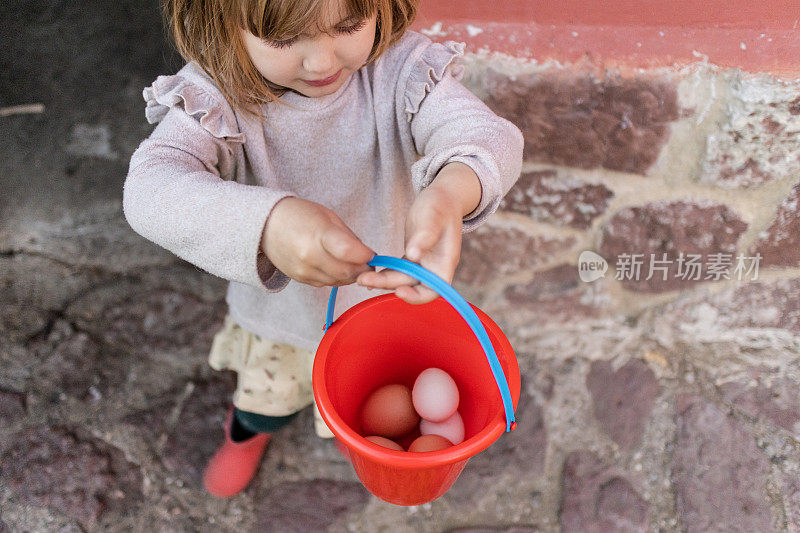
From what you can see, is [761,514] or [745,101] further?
[761,514]

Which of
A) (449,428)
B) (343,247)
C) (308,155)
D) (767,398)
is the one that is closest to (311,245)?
(343,247)

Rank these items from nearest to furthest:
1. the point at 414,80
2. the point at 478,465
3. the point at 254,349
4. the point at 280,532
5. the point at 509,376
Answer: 1. the point at 509,376
2. the point at 414,80
3. the point at 254,349
4. the point at 280,532
5. the point at 478,465

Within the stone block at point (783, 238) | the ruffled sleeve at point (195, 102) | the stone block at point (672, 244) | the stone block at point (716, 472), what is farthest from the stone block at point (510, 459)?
the ruffled sleeve at point (195, 102)

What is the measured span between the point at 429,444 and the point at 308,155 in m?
0.55

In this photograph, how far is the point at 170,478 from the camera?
1593mm

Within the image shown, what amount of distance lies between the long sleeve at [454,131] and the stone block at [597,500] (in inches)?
36.6

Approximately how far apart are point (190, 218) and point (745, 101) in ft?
3.66

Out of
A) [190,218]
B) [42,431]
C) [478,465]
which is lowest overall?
[42,431]

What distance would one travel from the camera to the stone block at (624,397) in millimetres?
1661

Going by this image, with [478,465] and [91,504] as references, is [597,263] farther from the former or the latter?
[91,504]

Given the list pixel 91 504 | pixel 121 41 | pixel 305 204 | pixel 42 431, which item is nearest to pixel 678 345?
pixel 305 204

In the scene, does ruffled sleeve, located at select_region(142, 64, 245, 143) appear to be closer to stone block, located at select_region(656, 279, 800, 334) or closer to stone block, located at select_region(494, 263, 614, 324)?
stone block, located at select_region(494, 263, 614, 324)

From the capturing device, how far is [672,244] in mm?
1581

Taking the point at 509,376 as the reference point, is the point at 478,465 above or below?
below
